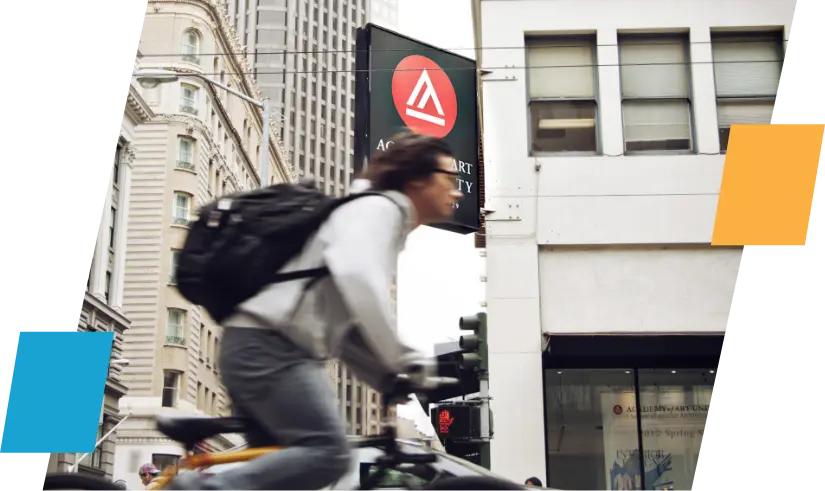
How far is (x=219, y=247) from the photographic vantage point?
2.96 meters

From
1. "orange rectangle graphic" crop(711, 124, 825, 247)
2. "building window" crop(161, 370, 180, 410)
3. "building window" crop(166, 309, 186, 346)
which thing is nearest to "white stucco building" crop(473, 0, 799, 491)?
"orange rectangle graphic" crop(711, 124, 825, 247)

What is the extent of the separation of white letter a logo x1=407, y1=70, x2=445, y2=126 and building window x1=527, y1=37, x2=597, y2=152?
56.1 inches

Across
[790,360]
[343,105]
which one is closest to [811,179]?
[790,360]

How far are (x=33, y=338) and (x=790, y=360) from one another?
7.01 m

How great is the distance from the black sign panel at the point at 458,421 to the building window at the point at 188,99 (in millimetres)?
47302

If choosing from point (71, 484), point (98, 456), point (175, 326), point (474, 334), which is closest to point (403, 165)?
point (71, 484)

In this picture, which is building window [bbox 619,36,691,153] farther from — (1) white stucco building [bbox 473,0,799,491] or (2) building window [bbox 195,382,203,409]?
(2) building window [bbox 195,382,203,409]

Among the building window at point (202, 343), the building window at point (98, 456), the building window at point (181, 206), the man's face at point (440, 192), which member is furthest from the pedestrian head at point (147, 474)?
the building window at point (181, 206)

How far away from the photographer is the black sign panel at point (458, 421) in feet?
31.6

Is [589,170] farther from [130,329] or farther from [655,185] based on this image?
[130,329]

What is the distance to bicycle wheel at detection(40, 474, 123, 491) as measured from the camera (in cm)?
318

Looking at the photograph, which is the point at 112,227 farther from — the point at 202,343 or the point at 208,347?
the point at 208,347

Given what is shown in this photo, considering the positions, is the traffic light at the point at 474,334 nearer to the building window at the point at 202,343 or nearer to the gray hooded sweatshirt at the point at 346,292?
the gray hooded sweatshirt at the point at 346,292

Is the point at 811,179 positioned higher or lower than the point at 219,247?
higher
